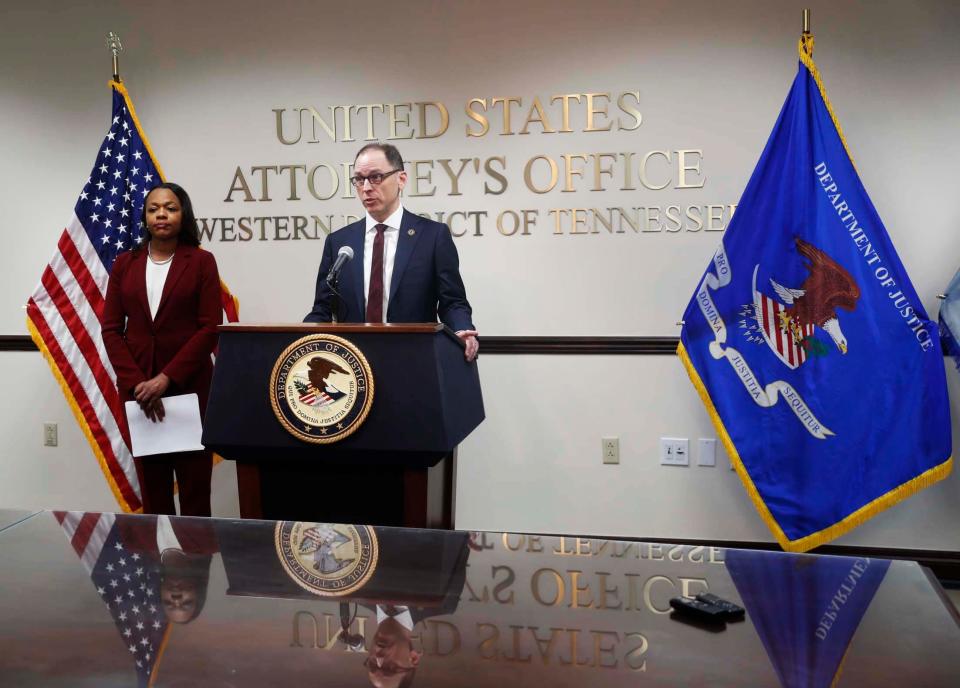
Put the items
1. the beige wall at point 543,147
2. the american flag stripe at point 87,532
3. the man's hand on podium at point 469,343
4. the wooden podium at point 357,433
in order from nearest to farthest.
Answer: the american flag stripe at point 87,532 < the wooden podium at point 357,433 < the man's hand on podium at point 469,343 < the beige wall at point 543,147

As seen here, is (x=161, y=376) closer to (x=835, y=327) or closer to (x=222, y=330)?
(x=222, y=330)

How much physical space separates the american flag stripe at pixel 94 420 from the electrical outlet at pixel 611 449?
6.40 feet

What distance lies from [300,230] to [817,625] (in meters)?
3.20

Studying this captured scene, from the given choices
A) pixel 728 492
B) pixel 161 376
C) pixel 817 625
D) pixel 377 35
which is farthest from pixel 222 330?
pixel 728 492

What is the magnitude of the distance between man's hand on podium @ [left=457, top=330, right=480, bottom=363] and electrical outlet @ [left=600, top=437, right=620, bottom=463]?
129 centimetres

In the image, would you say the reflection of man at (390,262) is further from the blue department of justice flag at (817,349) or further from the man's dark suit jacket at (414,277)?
the blue department of justice flag at (817,349)

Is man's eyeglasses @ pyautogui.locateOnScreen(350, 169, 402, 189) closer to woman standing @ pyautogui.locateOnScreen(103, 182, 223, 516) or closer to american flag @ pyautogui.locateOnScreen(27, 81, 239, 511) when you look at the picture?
woman standing @ pyautogui.locateOnScreen(103, 182, 223, 516)

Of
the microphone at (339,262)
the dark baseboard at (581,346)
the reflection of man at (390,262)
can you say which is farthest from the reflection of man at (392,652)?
the dark baseboard at (581,346)

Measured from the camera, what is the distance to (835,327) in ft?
9.80

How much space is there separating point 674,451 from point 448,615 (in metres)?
2.75

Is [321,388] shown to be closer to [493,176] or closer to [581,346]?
[581,346]

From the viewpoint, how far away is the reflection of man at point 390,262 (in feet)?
8.40

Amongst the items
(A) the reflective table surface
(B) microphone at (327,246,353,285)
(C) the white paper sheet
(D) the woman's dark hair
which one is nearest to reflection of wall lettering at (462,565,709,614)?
(A) the reflective table surface

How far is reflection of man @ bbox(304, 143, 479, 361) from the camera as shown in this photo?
2561mm
